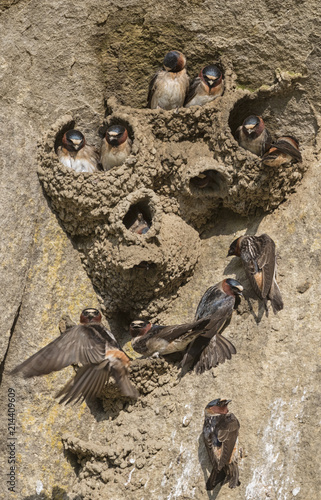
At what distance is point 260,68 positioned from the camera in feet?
27.0

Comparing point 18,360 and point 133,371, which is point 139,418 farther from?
point 18,360

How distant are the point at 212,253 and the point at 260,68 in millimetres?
1740

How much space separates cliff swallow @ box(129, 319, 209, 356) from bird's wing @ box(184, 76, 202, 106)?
2.12 m

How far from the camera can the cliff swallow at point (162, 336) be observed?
7328mm

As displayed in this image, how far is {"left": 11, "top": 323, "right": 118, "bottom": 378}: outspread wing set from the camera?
6645 millimetres

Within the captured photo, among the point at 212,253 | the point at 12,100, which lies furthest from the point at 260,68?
the point at 12,100

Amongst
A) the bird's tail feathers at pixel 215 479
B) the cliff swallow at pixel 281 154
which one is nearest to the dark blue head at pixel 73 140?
the cliff swallow at pixel 281 154

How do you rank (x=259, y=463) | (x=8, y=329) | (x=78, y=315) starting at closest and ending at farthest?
(x=259, y=463) < (x=8, y=329) < (x=78, y=315)

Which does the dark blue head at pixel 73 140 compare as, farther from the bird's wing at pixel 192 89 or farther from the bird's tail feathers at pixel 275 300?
the bird's tail feathers at pixel 275 300

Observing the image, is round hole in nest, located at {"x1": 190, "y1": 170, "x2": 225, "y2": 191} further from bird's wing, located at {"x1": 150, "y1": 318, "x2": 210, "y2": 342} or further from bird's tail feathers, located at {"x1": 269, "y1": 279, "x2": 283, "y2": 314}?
bird's wing, located at {"x1": 150, "y1": 318, "x2": 210, "y2": 342}

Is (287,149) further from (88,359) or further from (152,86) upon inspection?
(88,359)

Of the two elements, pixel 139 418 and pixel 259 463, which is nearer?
pixel 259 463

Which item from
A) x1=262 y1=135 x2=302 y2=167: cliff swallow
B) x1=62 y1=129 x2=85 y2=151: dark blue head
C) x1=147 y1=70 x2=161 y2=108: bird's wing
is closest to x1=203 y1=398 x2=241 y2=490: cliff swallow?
x1=262 y1=135 x2=302 y2=167: cliff swallow

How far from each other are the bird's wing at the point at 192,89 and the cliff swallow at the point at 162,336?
6.94 feet
